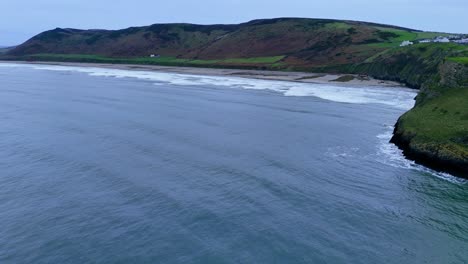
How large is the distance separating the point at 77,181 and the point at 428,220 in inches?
1087

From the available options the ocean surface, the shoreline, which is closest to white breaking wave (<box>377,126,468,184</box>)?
the ocean surface

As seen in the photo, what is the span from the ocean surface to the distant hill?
395cm

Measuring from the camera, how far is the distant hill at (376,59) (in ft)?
138

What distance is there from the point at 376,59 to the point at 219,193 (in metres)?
100

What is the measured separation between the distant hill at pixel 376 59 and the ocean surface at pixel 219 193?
156 inches

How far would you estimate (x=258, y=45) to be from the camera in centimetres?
17275

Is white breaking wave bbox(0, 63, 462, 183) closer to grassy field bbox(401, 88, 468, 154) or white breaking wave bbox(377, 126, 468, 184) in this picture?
white breaking wave bbox(377, 126, 468, 184)

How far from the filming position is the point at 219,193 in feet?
107

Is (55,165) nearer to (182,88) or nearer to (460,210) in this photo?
(460,210)

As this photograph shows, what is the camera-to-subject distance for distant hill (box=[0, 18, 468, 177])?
4209 cm

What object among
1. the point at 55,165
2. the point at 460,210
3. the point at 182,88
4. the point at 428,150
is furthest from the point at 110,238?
the point at 182,88

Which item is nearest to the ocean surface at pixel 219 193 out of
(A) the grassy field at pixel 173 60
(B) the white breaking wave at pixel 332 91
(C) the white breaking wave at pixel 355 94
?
(C) the white breaking wave at pixel 355 94

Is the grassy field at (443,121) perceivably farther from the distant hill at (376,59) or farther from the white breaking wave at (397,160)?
the white breaking wave at (397,160)

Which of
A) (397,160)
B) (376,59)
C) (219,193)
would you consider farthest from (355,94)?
(219,193)
